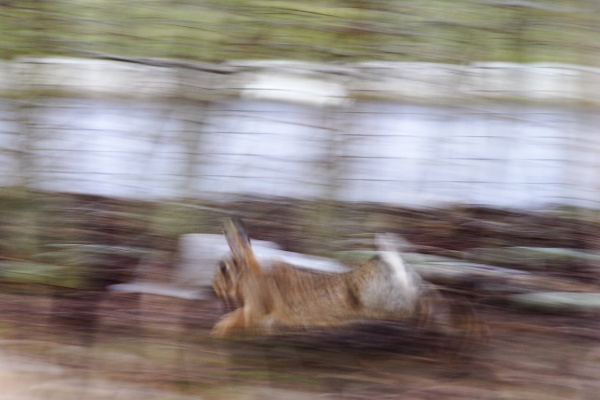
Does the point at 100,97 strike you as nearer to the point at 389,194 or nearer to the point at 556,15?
the point at 389,194

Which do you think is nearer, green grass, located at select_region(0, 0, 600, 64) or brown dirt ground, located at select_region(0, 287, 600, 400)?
brown dirt ground, located at select_region(0, 287, 600, 400)

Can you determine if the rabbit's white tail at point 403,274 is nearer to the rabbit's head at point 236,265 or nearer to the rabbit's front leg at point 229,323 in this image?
the rabbit's head at point 236,265

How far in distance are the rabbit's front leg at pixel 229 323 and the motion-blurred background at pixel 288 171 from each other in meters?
0.06

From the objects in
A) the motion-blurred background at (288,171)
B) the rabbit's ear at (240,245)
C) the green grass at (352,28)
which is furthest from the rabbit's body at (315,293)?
the green grass at (352,28)

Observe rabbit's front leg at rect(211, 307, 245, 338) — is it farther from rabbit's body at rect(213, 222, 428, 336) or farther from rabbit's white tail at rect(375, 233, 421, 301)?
rabbit's white tail at rect(375, 233, 421, 301)

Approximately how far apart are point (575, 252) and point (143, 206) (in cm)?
224

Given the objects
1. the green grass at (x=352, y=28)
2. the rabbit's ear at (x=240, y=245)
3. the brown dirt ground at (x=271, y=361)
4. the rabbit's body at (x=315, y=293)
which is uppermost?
the green grass at (x=352, y=28)

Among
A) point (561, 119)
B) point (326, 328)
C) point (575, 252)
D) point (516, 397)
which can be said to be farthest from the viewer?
point (575, 252)

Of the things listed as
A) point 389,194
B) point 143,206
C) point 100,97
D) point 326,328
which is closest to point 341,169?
point 389,194

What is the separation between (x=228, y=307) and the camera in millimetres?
2961

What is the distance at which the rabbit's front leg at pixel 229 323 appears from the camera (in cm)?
287

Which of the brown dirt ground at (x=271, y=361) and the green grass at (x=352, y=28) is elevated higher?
the green grass at (x=352, y=28)

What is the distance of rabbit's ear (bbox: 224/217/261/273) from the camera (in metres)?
2.82

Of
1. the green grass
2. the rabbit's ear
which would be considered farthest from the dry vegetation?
the green grass
